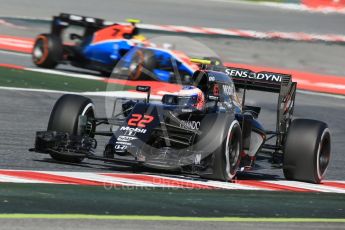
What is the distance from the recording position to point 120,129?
33.7 ft

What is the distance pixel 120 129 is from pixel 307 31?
1934 centimetres

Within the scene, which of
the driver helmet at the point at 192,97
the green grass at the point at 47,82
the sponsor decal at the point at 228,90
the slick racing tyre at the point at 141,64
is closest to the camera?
the driver helmet at the point at 192,97

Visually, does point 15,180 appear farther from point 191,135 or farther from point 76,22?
point 76,22

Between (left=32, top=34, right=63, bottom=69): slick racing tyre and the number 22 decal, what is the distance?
11.7 meters

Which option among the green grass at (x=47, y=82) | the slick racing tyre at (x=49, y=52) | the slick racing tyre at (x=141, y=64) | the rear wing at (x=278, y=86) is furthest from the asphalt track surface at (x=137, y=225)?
the slick racing tyre at (x=49, y=52)

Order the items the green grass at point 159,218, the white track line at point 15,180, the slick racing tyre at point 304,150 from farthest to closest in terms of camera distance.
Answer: the slick racing tyre at point 304,150, the white track line at point 15,180, the green grass at point 159,218

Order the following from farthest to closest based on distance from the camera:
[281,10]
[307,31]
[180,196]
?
[281,10] → [307,31] → [180,196]

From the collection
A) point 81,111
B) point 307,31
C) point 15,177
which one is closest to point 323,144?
point 81,111

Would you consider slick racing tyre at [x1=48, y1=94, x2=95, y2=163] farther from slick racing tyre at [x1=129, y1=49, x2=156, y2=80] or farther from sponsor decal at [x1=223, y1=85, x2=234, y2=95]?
slick racing tyre at [x1=129, y1=49, x2=156, y2=80]

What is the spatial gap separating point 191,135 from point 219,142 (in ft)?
1.73

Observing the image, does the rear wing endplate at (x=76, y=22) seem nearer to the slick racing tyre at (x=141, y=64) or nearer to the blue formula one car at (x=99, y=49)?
the blue formula one car at (x=99, y=49)

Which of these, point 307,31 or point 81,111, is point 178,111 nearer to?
point 81,111

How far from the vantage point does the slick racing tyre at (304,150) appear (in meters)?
10.8

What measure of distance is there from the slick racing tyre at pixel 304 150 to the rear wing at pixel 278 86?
917mm
